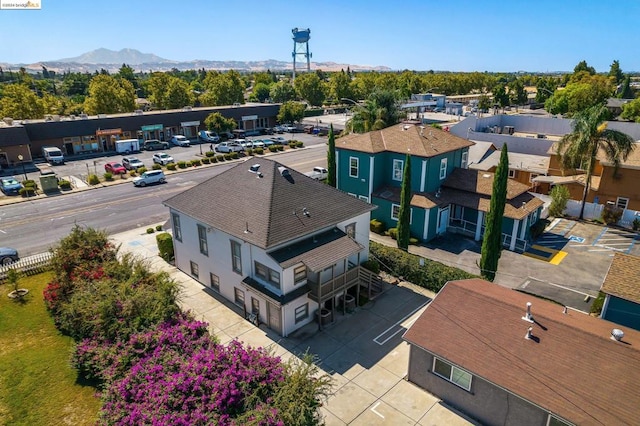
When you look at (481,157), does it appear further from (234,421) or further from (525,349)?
(234,421)

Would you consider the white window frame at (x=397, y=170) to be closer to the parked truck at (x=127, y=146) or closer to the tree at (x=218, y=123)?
the tree at (x=218, y=123)

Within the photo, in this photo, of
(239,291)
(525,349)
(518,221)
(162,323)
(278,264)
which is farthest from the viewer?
(518,221)

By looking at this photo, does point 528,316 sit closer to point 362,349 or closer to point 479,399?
point 479,399

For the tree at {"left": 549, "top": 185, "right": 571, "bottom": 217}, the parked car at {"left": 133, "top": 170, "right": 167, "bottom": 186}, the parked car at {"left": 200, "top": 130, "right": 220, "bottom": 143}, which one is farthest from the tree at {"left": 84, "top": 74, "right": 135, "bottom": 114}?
the tree at {"left": 549, "top": 185, "right": 571, "bottom": 217}

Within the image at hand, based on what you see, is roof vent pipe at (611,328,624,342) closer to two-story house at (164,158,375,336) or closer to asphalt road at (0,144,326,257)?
two-story house at (164,158,375,336)

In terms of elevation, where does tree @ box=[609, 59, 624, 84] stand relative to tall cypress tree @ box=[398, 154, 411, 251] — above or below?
above

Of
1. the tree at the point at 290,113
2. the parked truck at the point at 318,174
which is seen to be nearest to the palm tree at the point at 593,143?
the parked truck at the point at 318,174

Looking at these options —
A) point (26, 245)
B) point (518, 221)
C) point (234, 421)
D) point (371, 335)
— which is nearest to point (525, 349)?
point (371, 335)
